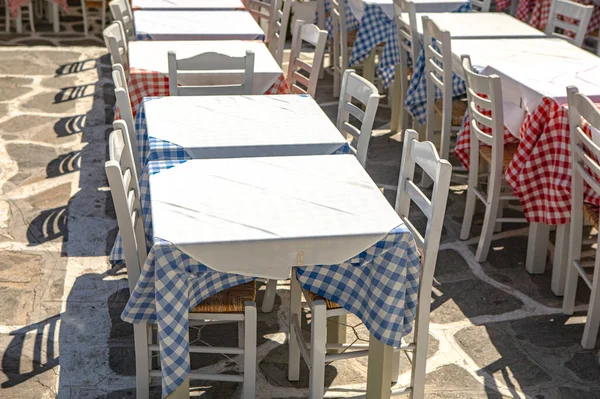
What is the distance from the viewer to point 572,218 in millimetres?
3688

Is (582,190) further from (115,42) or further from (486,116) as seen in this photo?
(115,42)

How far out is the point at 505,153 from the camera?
4.45m

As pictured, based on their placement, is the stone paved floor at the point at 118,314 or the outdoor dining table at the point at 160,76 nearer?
the stone paved floor at the point at 118,314

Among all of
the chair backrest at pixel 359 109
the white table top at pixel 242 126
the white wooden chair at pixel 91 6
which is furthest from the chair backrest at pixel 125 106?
the white wooden chair at pixel 91 6

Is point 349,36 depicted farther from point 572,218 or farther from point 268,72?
point 572,218

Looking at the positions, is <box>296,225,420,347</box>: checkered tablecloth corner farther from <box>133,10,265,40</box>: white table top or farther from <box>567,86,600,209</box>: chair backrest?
<box>133,10,265,40</box>: white table top

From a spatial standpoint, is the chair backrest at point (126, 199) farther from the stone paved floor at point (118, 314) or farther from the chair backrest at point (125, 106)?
the stone paved floor at point (118, 314)

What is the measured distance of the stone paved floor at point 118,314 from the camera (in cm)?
334

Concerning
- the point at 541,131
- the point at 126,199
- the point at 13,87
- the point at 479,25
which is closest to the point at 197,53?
the point at 541,131

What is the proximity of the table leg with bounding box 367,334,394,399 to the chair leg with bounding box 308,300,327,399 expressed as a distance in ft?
0.56

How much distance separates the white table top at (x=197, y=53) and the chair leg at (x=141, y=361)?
181 centimetres

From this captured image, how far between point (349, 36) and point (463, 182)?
2201 mm

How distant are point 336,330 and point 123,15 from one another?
340 centimetres

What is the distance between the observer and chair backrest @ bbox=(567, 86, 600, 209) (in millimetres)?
3312
